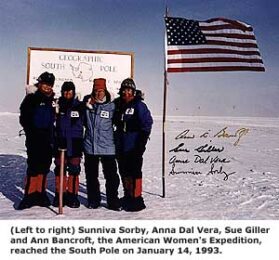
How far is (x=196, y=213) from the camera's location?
13.1ft

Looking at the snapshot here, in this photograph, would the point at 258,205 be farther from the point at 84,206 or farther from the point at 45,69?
the point at 45,69

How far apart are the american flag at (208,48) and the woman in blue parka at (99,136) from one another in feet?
3.07

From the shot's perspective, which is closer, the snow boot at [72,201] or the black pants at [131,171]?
the black pants at [131,171]

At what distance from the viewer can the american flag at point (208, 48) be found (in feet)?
14.5

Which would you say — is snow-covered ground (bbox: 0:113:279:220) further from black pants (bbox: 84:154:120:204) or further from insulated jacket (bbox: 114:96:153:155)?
insulated jacket (bbox: 114:96:153:155)

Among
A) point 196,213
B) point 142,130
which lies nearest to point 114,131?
point 142,130

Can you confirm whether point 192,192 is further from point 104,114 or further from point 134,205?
point 104,114

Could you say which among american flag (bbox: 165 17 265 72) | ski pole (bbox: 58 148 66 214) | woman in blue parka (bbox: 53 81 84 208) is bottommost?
ski pole (bbox: 58 148 66 214)

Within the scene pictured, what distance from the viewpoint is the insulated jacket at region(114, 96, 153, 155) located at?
389 centimetres

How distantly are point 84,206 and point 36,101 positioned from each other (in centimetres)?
119

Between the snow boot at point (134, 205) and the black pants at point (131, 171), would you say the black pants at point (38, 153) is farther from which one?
the snow boot at point (134, 205)

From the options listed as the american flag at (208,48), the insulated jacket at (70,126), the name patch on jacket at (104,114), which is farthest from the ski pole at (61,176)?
the american flag at (208,48)

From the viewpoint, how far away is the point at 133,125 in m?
3.92

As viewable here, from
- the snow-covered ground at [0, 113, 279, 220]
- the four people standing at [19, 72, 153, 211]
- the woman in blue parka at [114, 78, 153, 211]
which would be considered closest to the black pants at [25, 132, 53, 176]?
the four people standing at [19, 72, 153, 211]
